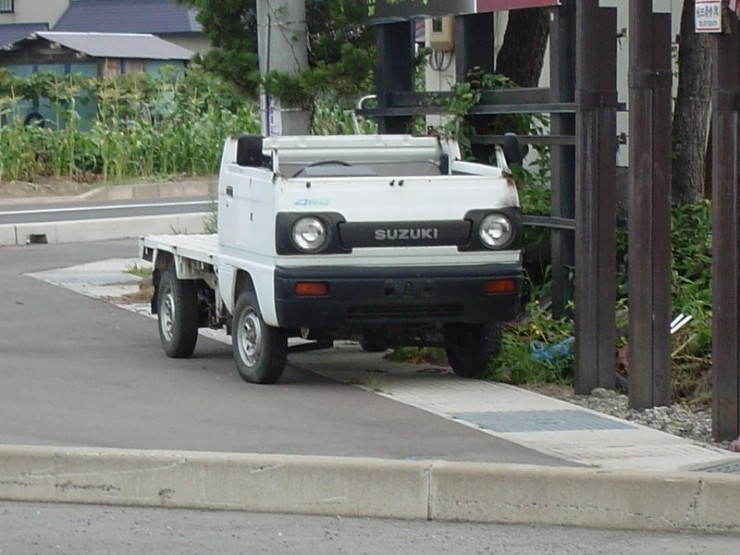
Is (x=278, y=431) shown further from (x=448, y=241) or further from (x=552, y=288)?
(x=552, y=288)

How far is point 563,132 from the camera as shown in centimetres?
1166

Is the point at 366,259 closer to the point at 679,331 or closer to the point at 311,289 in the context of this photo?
the point at 311,289

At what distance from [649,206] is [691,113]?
15.1 feet

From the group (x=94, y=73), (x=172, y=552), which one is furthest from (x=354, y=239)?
(x=94, y=73)

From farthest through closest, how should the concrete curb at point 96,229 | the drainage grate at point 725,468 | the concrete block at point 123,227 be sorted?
the concrete block at point 123,227 → the concrete curb at point 96,229 → the drainage grate at point 725,468

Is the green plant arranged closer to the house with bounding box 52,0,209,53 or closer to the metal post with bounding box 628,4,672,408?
the metal post with bounding box 628,4,672,408

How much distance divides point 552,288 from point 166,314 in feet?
9.81

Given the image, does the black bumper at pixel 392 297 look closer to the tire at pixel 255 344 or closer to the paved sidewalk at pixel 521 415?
the tire at pixel 255 344

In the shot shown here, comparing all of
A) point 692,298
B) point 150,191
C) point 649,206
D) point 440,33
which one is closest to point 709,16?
point 649,206

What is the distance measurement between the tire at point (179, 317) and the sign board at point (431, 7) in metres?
2.96

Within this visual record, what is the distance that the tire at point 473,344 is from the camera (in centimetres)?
1121

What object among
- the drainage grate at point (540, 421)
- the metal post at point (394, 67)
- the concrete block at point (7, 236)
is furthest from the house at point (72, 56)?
the drainage grate at point (540, 421)

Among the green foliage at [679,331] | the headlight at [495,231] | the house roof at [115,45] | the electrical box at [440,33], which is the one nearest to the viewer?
the headlight at [495,231]

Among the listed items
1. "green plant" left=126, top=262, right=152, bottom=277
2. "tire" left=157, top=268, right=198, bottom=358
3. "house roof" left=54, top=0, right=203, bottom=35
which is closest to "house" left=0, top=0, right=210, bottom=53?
"house roof" left=54, top=0, right=203, bottom=35
